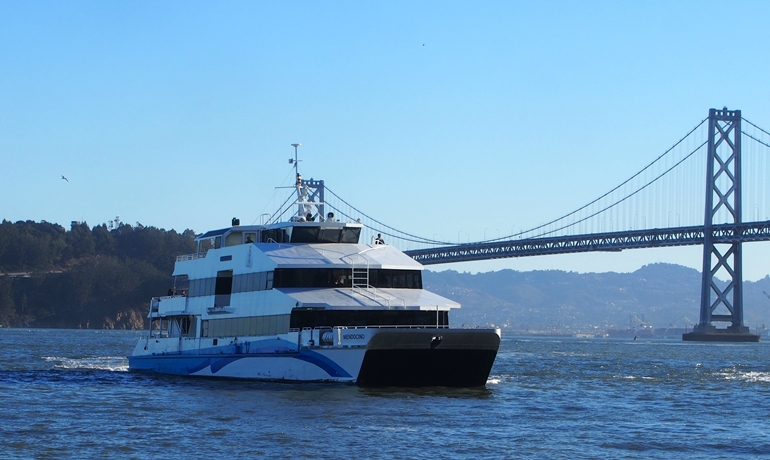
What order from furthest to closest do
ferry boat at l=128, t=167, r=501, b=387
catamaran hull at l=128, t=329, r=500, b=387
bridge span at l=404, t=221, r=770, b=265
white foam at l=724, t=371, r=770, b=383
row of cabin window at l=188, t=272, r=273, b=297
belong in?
bridge span at l=404, t=221, r=770, b=265 → white foam at l=724, t=371, r=770, b=383 → row of cabin window at l=188, t=272, r=273, b=297 → ferry boat at l=128, t=167, r=501, b=387 → catamaran hull at l=128, t=329, r=500, b=387

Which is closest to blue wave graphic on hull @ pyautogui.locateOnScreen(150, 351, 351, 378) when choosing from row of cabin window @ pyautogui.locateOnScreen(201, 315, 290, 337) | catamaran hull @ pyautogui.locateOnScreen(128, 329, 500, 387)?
catamaran hull @ pyautogui.locateOnScreen(128, 329, 500, 387)

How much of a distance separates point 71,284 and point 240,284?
129 metres

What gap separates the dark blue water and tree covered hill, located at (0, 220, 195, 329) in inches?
4801

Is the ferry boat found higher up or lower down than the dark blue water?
higher up

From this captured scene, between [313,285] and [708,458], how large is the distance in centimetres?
1452

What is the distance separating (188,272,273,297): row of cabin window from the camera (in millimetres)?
33294

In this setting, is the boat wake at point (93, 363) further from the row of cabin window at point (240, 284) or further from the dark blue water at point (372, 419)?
the row of cabin window at point (240, 284)

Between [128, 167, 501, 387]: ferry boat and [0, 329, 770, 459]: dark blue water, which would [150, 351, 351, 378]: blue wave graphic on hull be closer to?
[128, 167, 501, 387]: ferry boat

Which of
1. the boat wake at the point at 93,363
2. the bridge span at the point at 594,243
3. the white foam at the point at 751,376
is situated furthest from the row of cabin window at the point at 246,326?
the bridge span at the point at 594,243

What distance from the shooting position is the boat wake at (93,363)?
142ft

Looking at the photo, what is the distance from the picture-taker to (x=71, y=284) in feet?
518

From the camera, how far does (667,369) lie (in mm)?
47812

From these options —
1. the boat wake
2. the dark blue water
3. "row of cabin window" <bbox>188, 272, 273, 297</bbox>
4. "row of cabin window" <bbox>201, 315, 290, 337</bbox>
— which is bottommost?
the dark blue water

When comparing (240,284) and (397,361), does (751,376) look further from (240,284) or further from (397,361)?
(240,284)
